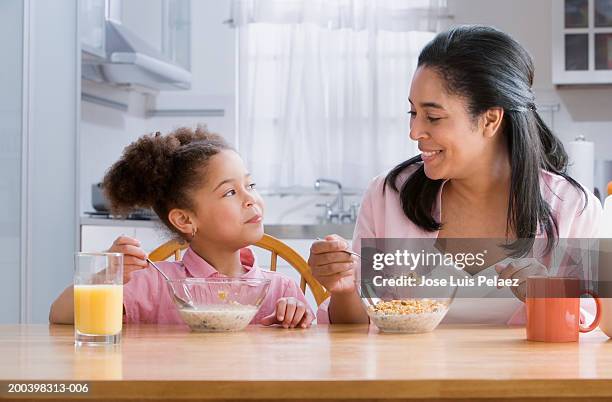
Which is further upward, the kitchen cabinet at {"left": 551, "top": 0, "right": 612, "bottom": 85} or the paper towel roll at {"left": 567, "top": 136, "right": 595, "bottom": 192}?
the kitchen cabinet at {"left": 551, "top": 0, "right": 612, "bottom": 85}

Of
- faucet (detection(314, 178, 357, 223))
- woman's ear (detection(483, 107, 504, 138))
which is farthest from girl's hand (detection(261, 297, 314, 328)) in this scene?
faucet (detection(314, 178, 357, 223))

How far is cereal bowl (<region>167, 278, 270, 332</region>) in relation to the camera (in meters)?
1.34

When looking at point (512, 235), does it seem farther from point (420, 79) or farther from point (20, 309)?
point (20, 309)

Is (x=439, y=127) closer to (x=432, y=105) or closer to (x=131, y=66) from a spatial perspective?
(x=432, y=105)

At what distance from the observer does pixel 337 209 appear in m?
4.23

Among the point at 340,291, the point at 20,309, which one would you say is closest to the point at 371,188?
the point at 340,291

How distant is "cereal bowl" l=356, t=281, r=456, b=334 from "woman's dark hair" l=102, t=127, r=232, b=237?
0.56 metres

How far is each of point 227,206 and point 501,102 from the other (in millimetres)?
569

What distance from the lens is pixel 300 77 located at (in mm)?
4270

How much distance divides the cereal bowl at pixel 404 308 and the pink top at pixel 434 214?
0.30 meters

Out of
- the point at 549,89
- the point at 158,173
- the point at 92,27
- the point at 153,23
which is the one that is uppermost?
the point at 153,23

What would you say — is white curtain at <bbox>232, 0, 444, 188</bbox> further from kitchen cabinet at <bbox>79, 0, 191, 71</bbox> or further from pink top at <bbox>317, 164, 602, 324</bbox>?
pink top at <bbox>317, 164, 602, 324</bbox>

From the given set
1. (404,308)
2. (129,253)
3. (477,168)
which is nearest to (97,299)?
(129,253)

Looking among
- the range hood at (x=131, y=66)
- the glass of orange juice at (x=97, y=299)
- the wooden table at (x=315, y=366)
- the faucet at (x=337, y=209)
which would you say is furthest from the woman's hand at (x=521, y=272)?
the faucet at (x=337, y=209)
